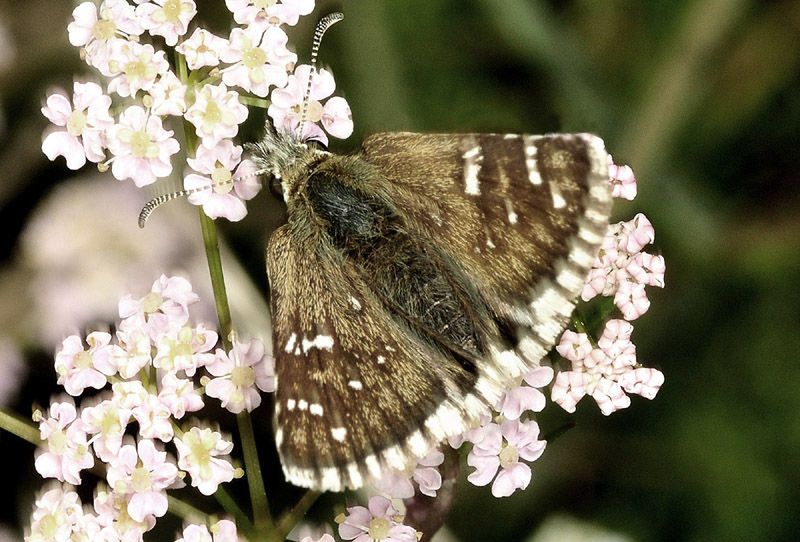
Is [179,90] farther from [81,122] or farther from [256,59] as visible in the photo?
[81,122]

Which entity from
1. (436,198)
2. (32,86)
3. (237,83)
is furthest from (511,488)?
(32,86)

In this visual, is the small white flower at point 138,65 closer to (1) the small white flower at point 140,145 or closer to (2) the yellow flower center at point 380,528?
(1) the small white flower at point 140,145

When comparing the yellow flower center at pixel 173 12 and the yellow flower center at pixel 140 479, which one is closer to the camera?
the yellow flower center at pixel 140 479

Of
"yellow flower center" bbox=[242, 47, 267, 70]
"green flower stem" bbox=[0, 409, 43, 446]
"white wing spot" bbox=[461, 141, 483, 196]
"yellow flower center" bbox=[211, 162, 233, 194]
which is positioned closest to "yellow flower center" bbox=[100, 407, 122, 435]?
"green flower stem" bbox=[0, 409, 43, 446]

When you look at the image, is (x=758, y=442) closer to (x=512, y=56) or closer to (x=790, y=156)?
(x=790, y=156)

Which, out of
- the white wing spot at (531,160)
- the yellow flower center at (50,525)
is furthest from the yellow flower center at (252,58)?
the yellow flower center at (50,525)

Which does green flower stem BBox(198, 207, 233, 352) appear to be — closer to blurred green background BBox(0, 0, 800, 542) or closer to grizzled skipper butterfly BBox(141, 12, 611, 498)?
grizzled skipper butterfly BBox(141, 12, 611, 498)
